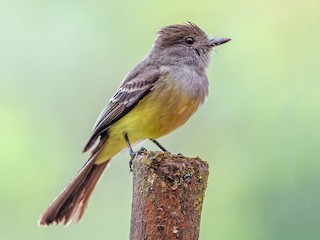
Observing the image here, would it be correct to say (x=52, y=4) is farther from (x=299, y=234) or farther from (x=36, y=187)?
(x=299, y=234)

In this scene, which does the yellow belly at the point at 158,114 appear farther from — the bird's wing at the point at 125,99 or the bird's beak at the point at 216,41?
the bird's beak at the point at 216,41

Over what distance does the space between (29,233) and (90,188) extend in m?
0.78

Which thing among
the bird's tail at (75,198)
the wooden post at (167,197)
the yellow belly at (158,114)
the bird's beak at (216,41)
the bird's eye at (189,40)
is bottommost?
the wooden post at (167,197)

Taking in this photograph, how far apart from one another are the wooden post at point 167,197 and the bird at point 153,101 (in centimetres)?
128

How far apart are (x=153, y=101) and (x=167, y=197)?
174 cm

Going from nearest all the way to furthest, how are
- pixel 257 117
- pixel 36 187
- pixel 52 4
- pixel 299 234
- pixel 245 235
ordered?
1. pixel 299 234
2. pixel 245 235
3. pixel 257 117
4. pixel 36 187
5. pixel 52 4

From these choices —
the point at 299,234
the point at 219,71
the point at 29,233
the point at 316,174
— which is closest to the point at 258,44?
the point at 219,71

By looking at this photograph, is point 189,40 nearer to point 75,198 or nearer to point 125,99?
point 125,99

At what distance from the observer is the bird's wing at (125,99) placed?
139 inches

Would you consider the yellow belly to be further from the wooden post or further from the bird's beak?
→ the wooden post

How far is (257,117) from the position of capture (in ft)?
13.0

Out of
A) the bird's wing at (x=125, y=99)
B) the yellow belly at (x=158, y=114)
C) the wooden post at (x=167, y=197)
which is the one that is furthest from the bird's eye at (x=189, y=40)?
the wooden post at (x=167, y=197)

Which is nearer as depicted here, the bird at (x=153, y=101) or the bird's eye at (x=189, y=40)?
the bird at (x=153, y=101)

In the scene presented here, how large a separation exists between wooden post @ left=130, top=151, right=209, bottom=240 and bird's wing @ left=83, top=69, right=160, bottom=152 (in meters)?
1.60
